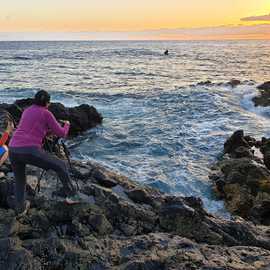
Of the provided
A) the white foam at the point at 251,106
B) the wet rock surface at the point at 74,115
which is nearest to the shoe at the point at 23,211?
the wet rock surface at the point at 74,115

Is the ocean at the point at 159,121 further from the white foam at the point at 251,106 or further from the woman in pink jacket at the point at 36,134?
the woman in pink jacket at the point at 36,134

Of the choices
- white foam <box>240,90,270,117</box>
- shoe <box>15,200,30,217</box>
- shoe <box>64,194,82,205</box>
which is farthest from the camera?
white foam <box>240,90,270,117</box>

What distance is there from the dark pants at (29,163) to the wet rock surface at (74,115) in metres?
13.6

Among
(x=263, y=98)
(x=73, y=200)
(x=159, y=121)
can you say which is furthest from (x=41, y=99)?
(x=263, y=98)

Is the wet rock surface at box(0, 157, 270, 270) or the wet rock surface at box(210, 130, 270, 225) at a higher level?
the wet rock surface at box(0, 157, 270, 270)

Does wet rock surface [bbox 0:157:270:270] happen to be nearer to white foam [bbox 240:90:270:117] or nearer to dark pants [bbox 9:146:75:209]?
dark pants [bbox 9:146:75:209]

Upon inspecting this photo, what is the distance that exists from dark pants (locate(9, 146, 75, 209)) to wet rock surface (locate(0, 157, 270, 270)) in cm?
34

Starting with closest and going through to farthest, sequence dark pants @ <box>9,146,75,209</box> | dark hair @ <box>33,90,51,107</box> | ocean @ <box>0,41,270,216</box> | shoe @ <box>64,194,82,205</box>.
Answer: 1. dark hair @ <box>33,90,51,107</box>
2. dark pants @ <box>9,146,75,209</box>
3. shoe @ <box>64,194,82,205</box>
4. ocean @ <box>0,41,270,216</box>

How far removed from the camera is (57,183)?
28.8 ft

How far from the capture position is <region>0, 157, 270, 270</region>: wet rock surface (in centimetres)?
668

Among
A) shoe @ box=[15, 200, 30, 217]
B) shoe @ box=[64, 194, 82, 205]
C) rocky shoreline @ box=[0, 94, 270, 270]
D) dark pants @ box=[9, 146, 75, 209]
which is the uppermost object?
dark pants @ box=[9, 146, 75, 209]

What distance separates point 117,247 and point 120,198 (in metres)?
1.61

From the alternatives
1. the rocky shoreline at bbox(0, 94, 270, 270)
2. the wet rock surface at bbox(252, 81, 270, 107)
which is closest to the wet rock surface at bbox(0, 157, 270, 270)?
the rocky shoreline at bbox(0, 94, 270, 270)

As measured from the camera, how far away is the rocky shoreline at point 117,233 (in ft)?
21.9
